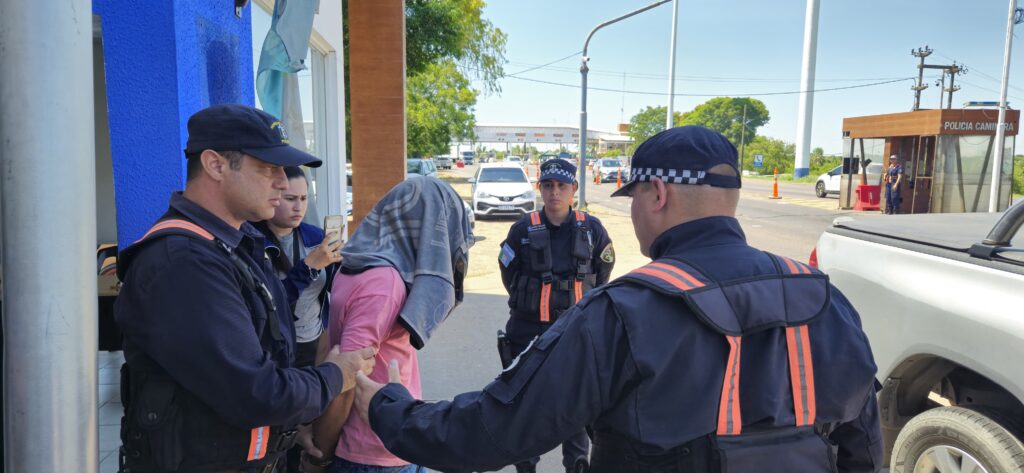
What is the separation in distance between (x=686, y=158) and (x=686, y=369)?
1.72 feet

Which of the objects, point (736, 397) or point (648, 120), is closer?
point (736, 397)

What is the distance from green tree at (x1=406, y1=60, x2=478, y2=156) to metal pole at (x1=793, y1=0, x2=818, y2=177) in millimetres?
22448

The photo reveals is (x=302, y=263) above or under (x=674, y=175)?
under

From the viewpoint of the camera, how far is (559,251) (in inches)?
167

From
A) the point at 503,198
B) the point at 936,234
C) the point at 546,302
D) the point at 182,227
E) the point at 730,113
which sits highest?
the point at 730,113

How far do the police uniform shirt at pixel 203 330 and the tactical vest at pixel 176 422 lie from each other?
35mm

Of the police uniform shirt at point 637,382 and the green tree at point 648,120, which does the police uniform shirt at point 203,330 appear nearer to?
the police uniform shirt at point 637,382

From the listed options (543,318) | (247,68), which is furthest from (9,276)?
(247,68)

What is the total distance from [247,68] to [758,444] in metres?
3.92

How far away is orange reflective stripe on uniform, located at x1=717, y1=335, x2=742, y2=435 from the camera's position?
143 centimetres

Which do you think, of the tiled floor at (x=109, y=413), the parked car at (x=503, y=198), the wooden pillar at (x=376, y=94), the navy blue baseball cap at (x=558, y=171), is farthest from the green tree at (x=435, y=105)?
the navy blue baseball cap at (x=558, y=171)

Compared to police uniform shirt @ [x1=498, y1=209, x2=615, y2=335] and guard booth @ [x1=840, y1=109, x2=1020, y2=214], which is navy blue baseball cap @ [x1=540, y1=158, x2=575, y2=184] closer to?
police uniform shirt @ [x1=498, y1=209, x2=615, y2=335]

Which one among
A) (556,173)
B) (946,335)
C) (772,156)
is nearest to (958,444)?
(946,335)

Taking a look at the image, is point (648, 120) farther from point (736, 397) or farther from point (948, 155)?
point (736, 397)
